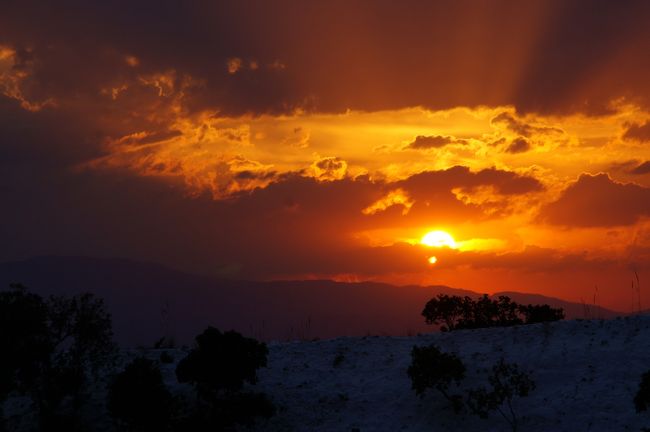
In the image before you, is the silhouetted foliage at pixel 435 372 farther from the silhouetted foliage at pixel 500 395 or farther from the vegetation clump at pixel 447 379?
the silhouetted foliage at pixel 500 395

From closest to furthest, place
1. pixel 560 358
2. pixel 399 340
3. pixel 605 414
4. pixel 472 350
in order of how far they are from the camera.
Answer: pixel 605 414
pixel 560 358
pixel 472 350
pixel 399 340

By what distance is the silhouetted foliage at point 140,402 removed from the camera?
4272cm

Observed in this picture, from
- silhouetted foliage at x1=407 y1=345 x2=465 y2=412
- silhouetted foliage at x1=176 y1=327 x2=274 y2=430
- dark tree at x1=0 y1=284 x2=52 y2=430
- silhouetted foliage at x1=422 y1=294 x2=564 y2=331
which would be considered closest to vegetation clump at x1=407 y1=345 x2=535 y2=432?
silhouetted foliage at x1=407 y1=345 x2=465 y2=412

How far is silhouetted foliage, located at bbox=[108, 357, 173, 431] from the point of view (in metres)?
42.7

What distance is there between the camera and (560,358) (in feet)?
161

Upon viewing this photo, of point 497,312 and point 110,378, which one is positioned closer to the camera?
point 110,378

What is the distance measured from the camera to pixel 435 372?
45281 millimetres

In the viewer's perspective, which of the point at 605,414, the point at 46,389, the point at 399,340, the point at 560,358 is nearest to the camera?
the point at 605,414

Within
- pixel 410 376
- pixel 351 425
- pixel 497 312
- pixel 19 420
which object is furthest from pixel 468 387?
pixel 19 420

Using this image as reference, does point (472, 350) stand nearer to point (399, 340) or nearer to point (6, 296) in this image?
point (399, 340)

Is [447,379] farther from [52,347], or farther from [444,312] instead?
[52,347]

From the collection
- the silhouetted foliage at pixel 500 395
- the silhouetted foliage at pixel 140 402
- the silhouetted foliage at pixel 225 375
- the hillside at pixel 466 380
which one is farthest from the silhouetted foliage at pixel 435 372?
Answer: the silhouetted foliage at pixel 140 402

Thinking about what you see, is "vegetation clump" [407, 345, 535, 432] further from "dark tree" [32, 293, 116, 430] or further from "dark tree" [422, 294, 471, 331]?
"dark tree" [32, 293, 116, 430]

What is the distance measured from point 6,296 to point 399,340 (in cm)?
2851
